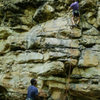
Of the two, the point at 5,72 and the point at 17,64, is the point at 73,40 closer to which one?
the point at 17,64

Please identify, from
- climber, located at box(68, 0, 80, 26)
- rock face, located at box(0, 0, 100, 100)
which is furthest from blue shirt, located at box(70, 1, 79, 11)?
rock face, located at box(0, 0, 100, 100)

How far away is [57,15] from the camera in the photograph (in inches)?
419

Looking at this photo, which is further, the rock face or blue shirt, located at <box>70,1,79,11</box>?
blue shirt, located at <box>70,1,79,11</box>

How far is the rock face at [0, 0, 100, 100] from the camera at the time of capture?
8695 mm

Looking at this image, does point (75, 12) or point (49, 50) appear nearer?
point (49, 50)

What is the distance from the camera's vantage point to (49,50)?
361 inches

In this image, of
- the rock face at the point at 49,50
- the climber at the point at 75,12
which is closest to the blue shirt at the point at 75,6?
the climber at the point at 75,12

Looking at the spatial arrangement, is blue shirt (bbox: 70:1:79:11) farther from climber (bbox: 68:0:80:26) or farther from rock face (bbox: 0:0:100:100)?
rock face (bbox: 0:0:100:100)

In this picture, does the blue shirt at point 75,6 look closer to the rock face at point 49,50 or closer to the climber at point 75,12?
the climber at point 75,12

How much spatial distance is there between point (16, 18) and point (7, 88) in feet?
14.1

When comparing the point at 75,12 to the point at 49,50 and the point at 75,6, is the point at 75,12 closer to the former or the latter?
the point at 75,6

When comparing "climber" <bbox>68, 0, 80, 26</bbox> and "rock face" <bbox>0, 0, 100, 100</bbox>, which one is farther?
"climber" <bbox>68, 0, 80, 26</bbox>

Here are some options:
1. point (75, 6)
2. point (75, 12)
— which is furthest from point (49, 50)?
point (75, 6)

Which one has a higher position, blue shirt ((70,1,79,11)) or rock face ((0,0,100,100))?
blue shirt ((70,1,79,11))
